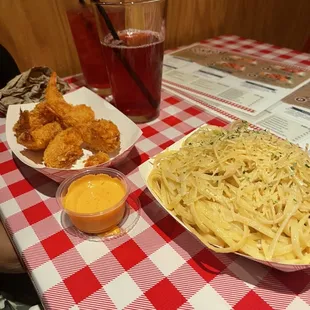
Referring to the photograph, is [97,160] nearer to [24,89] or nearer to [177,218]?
[177,218]

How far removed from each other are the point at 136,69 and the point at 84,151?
29 centimetres

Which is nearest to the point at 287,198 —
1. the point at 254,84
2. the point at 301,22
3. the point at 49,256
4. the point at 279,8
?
the point at 49,256

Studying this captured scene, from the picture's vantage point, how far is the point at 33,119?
0.92m

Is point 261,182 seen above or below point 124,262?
above

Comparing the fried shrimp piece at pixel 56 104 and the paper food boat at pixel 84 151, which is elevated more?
the fried shrimp piece at pixel 56 104

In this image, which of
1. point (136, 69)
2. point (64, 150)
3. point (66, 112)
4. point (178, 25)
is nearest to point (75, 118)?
point (66, 112)

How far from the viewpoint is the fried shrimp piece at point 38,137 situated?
86 cm

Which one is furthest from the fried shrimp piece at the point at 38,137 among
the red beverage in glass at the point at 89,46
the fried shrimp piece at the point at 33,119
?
the red beverage in glass at the point at 89,46

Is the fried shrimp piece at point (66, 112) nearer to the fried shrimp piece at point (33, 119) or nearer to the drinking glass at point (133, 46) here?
the fried shrimp piece at point (33, 119)

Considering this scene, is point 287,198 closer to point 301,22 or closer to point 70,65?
point 70,65

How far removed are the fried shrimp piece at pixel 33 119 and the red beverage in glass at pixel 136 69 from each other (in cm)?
23

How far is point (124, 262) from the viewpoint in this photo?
2.06 feet

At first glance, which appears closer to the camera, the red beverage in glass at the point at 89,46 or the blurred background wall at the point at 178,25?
the red beverage in glass at the point at 89,46

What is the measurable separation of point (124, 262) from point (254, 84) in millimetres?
977
